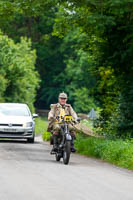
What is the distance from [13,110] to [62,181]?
1530 cm

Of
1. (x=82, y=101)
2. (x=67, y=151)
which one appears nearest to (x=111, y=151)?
(x=67, y=151)

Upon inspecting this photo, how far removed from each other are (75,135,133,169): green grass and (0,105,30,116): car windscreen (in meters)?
6.17

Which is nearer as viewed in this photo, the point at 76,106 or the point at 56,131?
the point at 56,131

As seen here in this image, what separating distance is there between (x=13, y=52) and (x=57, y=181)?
4288 centimetres

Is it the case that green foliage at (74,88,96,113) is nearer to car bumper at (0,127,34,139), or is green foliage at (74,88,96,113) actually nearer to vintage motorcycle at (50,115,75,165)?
car bumper at (0,127,34,139)

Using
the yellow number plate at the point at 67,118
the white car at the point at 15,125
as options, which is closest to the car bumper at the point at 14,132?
the white car at the point at 15,125

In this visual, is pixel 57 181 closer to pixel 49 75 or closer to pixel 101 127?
pixel 101 127

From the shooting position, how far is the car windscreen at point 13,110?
85.3ft

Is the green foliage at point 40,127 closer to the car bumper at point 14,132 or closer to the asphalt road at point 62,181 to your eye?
the car bumper at point 14,132

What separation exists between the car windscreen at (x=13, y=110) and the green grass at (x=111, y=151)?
20.2 ft

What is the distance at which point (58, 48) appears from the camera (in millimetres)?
86688

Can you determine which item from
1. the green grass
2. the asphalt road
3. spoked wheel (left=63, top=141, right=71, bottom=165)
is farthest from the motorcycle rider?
the green grass

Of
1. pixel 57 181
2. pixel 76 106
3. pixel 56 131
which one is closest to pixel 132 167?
pixel 56 131

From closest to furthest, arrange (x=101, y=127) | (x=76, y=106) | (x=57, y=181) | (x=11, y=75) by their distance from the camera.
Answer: (x=57, y=181)
(x=101, y=127)
(x=11, y=75)
(x=76, y=106)
